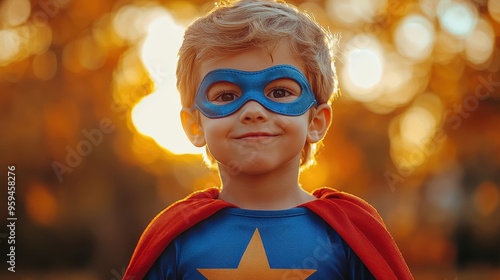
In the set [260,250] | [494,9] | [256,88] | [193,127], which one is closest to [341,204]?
[260,250]

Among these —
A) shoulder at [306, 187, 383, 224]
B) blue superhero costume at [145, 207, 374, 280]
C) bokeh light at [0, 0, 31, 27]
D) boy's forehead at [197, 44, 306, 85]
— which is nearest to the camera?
blue superhero costume at [145, 207, 374, 280]

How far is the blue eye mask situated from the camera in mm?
4105

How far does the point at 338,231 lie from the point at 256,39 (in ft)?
3.58

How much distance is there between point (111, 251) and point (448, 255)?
856 centimetres

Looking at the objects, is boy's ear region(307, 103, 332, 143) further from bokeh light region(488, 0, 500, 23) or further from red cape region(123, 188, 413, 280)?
bokeh light region(488, 0, 500, 23)

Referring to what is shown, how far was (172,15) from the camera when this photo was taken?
16578mm

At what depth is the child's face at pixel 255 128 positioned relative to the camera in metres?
4.07

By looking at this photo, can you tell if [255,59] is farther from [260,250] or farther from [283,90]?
[260,250]

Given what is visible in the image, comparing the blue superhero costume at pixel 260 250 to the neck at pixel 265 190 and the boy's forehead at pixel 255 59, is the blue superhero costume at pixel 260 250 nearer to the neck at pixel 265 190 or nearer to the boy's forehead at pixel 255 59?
the neck at pixel 265 190

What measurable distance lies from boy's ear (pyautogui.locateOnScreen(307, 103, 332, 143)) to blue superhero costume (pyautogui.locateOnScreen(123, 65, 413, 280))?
101 millimetres

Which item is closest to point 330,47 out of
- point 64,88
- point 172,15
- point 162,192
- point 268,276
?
point 268,276

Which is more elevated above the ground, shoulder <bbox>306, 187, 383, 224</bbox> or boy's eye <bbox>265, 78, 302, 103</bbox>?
boy's eye <bbox>265, 78, 302, 103</bbox>

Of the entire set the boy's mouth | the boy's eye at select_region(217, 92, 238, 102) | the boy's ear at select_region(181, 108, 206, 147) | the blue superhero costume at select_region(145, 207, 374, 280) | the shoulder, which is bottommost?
the blue superhero costume at select_region(145, 207, 374, 280)

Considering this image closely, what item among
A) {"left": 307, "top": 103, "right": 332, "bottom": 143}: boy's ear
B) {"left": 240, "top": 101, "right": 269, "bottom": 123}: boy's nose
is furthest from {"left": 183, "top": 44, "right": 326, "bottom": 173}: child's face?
{"left": 307, "top": 103, "right": 332, "bottom": 143}: boy's ear
